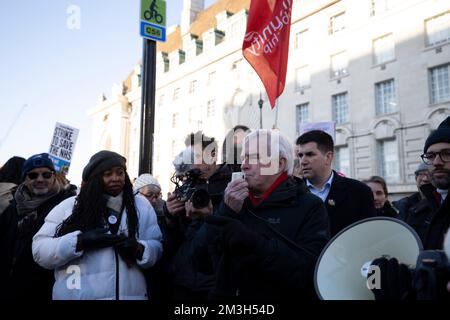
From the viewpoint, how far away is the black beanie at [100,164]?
9.79ft

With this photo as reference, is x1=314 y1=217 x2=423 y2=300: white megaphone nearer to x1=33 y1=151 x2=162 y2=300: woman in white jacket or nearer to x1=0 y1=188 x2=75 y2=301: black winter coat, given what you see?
x1=33 y1=151 x2=162 y2=300: woman in white jacket

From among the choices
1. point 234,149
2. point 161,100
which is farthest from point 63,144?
point 161,100

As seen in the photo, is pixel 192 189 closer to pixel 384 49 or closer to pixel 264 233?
pixel 264 233

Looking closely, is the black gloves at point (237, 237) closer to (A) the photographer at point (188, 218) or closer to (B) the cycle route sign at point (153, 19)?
(A) the photographer at point (188, 218)

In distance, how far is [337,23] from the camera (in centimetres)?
2350

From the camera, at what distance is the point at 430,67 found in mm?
18859

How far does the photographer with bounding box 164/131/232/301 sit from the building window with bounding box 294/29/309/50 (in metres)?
23.3

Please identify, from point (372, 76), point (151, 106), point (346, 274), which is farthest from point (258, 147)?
point (372, 76)

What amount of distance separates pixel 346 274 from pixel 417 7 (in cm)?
2115

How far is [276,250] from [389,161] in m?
19.7

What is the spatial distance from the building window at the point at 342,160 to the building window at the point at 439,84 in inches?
201

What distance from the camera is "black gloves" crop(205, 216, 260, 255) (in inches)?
81.0

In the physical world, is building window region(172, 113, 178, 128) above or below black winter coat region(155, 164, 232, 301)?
above

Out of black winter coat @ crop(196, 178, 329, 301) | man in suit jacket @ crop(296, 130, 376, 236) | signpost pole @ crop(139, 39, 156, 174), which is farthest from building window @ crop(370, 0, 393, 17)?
black winter coat @ crop(196, 178, 329, 301)
